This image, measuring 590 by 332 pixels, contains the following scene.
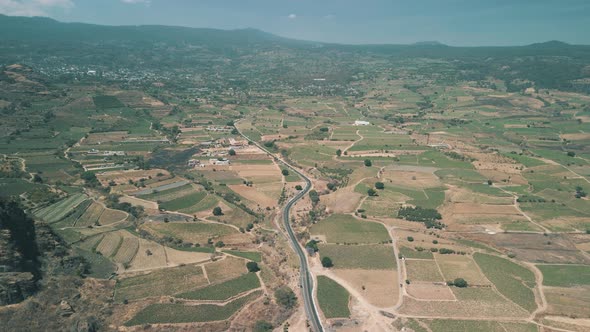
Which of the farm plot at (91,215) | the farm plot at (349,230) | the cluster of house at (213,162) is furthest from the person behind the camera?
the cluster of house at (213,162)

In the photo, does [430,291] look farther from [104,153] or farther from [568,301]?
[104,153]

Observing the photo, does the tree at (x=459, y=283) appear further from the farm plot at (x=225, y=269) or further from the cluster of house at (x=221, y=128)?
the cluster of house at (x=221, y=128)

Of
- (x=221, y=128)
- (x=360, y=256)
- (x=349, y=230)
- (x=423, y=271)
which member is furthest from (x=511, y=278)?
(x=221, y=128)

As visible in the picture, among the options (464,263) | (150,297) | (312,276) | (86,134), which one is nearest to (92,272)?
(150,297)

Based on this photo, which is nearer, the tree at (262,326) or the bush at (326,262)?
the tree at (262,326)

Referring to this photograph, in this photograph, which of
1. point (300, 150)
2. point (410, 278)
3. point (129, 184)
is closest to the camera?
point (410, 278)

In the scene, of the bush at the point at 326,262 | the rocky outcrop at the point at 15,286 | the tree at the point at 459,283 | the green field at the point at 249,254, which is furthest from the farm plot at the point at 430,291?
the rocky outcrop at the point at 15,286

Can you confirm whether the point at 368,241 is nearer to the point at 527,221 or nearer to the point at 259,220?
the point at 259,220
